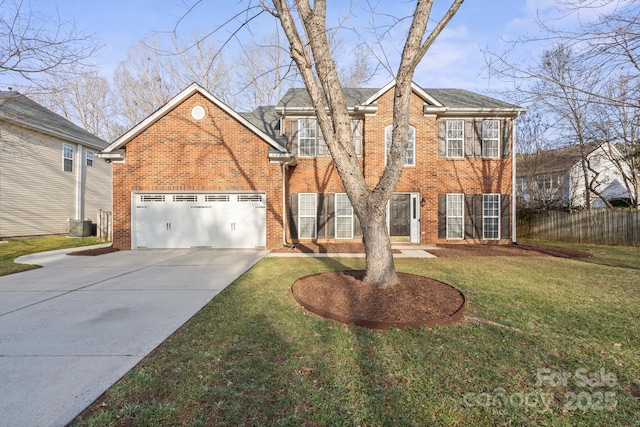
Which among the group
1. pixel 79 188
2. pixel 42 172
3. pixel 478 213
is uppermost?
pixel 42 172

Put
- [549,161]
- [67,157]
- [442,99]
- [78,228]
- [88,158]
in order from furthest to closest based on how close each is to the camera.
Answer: [549,161] → [88,158] → [67,157] → [78,228] → [442,99]

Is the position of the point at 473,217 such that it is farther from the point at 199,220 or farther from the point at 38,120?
the point at 38,120

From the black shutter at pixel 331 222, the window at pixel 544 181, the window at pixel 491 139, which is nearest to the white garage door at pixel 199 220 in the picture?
the black shutter at pixel 331 222

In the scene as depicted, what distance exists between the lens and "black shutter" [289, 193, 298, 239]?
37.9 feet

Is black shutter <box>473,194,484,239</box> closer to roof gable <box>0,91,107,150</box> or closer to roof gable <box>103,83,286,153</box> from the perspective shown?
roof gable <box>103,83,286,153</box>

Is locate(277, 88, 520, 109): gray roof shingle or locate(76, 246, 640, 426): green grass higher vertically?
locate(277, 88, 520, 109): gray roof shingle

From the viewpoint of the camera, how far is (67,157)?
1512 centimetres

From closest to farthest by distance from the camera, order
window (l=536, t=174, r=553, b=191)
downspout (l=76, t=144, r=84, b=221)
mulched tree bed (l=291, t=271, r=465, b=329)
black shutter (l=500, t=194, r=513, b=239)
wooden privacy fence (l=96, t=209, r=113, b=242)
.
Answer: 1. mulched tree bed (l=291, t=271, r=465, b=329)
2. black shutter (l=500, t=194, r=513, b=239)
3. wooden privacy fence (l=96, t=209, r=113, b=242)
4. downspout (l=76, t=144, r=84, b=221)
5. window (l=536, t=174, r=553, b=191)

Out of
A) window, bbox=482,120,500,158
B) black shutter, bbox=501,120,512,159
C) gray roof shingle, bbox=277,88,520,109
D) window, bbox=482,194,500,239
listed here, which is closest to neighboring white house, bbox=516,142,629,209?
window, bbox=482,194,500,239

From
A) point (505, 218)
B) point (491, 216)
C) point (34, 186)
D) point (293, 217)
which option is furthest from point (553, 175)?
point (34, 186)

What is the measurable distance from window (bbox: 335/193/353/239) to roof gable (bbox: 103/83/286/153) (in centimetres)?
321

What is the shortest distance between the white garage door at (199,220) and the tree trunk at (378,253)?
653 centimetres

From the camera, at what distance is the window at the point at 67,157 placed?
14859mm

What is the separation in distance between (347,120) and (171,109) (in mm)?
8733
